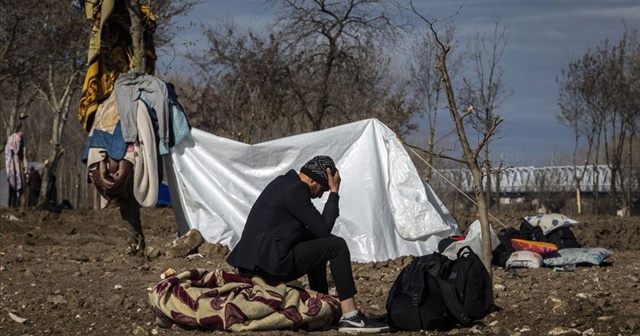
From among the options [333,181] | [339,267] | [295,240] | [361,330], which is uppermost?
[333,181]

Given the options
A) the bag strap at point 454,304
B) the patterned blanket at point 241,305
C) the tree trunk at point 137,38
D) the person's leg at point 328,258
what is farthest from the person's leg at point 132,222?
the bag strap at point 454,304

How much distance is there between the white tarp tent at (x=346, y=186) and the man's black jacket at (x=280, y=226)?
14.5ft

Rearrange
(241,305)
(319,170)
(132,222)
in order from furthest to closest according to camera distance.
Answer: (132,222)
(319,170)
(241,305)

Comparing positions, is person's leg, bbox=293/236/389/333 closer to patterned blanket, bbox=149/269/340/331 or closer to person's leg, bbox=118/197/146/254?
patterned blanket, bbox=149/269/340/331

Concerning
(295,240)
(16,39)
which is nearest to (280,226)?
(295,240)

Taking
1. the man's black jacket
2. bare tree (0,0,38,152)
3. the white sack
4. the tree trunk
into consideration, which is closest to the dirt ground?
the white sack

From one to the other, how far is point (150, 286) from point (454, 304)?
3.49 m

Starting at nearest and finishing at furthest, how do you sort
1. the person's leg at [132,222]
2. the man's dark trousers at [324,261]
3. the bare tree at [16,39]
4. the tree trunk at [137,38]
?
1. the man's dark trousers at [324,261]
2. the person's leg at [132,222]
3. the tree trunk at [137,38]
4. the bare tree at [16,39]

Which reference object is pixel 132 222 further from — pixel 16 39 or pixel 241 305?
pixel 16 39

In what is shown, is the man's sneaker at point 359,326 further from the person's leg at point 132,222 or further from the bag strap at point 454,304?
the person's leg at point 132,222

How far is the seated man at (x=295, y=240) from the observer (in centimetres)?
769

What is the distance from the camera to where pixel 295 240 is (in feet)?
25.6

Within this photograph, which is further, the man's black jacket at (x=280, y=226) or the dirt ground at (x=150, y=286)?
the man's black jacket at (x=280, y=226)

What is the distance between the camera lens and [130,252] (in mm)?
12836
